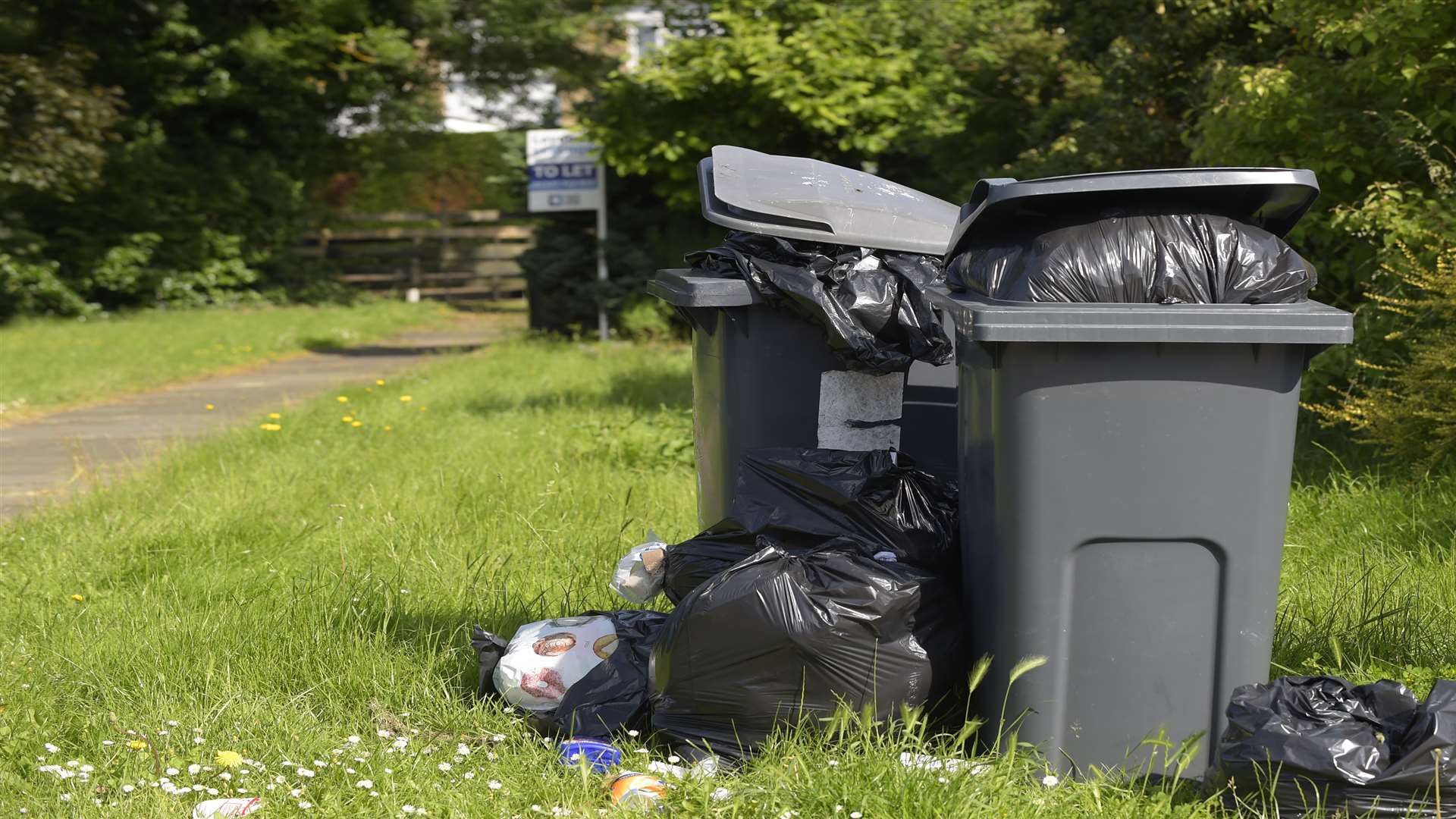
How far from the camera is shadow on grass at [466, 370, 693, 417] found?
8.31m

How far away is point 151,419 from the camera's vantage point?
9273mm

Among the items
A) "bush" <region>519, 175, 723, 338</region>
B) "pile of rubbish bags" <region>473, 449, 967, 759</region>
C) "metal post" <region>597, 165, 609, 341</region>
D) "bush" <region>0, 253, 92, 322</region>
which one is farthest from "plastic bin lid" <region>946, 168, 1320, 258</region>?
"bush" <region>0, 253, 92, 322</region>

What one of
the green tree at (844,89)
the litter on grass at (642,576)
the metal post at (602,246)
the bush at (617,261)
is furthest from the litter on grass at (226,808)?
the metal post at (602,246)

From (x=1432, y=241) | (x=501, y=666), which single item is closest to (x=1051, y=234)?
(x=501, y=666)

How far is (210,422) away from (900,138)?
21.0 feet

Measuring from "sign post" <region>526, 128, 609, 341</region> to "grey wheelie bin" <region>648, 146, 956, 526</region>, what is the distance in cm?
915

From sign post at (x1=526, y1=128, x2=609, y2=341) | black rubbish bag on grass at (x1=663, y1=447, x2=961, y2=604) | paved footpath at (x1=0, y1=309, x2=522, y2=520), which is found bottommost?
paved footpath at (x1=0, y1=309, x2=522, y2=520)

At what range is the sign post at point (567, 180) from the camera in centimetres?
1273

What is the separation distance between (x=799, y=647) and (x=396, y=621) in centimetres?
151

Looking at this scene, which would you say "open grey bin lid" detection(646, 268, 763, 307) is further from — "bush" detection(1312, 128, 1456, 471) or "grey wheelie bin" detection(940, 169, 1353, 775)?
"bush" detection(1312, 128, 1456, 471)

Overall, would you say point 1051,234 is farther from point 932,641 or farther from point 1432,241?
point 1432,241

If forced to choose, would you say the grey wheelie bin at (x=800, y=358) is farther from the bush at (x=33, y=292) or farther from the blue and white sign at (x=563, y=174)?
the bush at (x=33, y=292)

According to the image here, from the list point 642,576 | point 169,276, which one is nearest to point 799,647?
point 642,576

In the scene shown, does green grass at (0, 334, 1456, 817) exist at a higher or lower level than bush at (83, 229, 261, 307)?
lower
